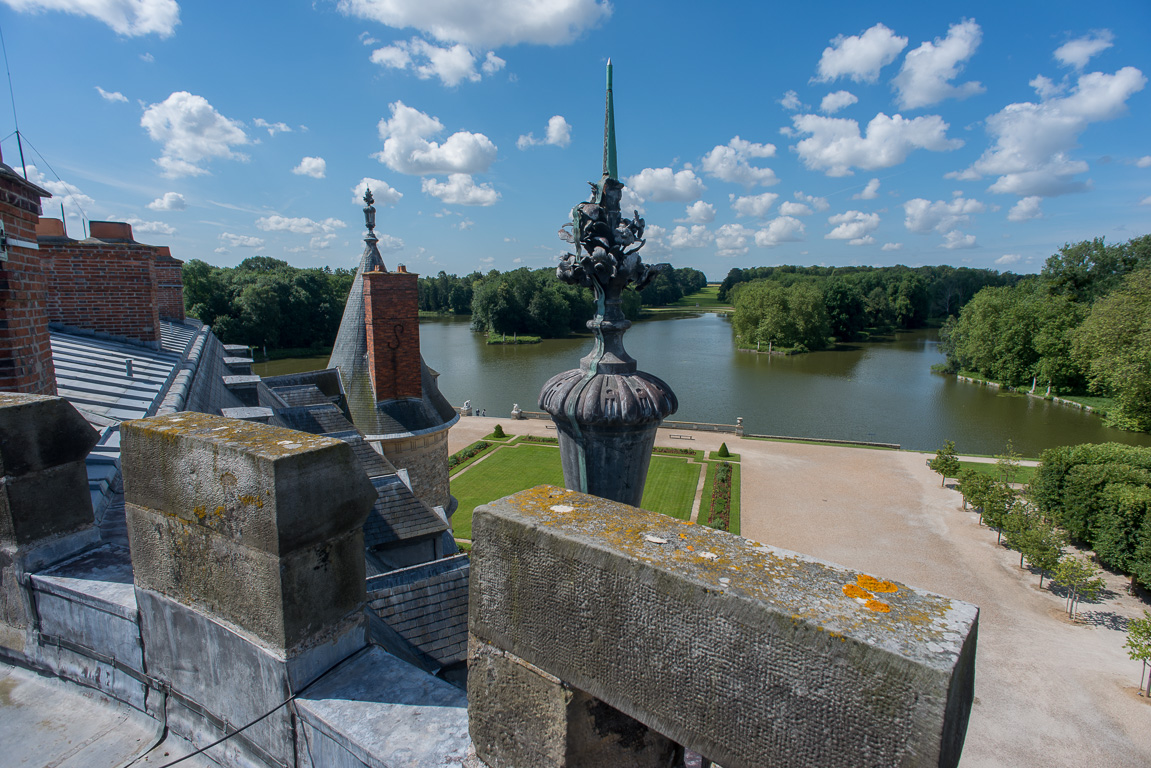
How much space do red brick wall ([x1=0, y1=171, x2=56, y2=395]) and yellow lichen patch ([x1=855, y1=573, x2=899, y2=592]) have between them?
5.01 meters

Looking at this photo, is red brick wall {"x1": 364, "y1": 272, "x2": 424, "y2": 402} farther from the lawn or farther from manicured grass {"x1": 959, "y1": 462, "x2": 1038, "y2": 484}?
manicured grass {"x1": 959, "y1": 462, "x2": 1038, "y2": 484}

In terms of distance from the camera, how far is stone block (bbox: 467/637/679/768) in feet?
5.39

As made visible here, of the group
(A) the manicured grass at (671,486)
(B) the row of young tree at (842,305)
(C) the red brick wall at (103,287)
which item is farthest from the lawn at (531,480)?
(B) the row of young tree at (842,305)

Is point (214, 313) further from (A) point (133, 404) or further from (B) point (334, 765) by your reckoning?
(B) point (334, 765)

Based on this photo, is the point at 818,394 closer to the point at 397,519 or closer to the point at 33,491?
the point at 397,519

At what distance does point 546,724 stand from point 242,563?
124 cm

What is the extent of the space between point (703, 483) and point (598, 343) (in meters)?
19.1

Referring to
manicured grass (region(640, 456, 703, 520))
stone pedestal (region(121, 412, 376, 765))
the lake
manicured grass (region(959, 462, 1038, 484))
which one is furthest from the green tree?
stone pedestal (region(121, 412, 376, 765))

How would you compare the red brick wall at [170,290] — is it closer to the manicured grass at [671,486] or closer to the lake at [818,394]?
the lake at [818,394]

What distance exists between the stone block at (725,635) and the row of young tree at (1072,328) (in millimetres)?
39418

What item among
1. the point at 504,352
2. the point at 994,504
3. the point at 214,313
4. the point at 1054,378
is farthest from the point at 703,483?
the point at 214,313

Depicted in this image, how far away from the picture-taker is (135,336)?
1192cm

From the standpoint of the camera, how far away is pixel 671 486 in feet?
70.5

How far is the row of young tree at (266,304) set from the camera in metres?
54.2
